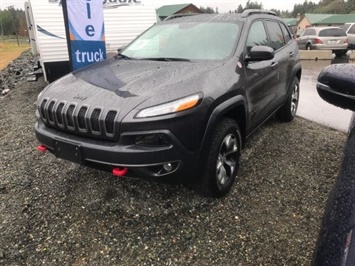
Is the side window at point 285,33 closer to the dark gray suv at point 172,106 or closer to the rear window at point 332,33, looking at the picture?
the dark gray suv at point 172,106

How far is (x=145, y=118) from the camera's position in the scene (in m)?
2.45

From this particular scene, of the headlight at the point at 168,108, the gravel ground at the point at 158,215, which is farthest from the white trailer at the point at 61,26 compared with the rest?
the headlight at the point at 168,108

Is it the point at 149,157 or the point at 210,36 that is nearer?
the point at 149,157

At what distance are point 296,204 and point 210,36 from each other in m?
1.99

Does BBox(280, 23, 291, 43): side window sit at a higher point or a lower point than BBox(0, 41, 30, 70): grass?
higher

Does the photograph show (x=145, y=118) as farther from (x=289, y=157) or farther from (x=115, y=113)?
(x=289, y=157)

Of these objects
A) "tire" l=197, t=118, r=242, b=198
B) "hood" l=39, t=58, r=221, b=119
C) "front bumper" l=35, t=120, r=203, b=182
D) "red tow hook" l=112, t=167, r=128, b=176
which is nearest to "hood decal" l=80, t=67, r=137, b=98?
"hood" l=39, t=58, r=221, b=119

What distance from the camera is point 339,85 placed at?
1.56 m

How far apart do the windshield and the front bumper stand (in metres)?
1.26

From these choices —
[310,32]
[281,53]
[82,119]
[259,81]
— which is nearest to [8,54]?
[310,32]

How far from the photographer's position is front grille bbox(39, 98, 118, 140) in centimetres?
252

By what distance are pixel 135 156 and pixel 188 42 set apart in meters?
1.74

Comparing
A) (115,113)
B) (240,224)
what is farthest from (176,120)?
(240,224)

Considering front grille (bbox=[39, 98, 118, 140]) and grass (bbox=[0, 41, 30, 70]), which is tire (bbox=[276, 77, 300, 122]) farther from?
grass (bbox=[0, 41, 30, 70])
